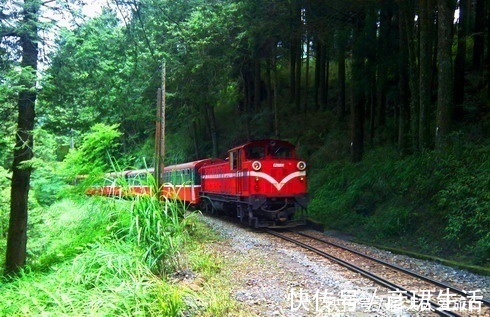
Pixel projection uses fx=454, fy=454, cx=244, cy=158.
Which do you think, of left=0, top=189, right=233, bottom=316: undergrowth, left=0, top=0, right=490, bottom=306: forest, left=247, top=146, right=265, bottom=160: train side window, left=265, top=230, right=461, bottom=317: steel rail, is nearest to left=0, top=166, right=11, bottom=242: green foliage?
left=0, top=0, right=490, bottom=306: forest

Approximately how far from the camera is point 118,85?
9719 mm

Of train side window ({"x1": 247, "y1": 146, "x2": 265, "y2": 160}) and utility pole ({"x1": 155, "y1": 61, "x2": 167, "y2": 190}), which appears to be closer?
utility pole ({"x1": 155, "y1": 61, "x2": 167, "y2": 190})

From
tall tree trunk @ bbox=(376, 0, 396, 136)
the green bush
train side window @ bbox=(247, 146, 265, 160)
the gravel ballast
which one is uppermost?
tall tree trunk @ bbox=(376, 0, 396, 136)

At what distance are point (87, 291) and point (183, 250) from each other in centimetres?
300

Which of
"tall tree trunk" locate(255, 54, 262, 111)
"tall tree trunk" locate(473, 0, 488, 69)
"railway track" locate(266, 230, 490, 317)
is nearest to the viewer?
"railway track" locate(266, 230, 490, 317)

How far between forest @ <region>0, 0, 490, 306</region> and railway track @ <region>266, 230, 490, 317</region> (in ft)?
5.62

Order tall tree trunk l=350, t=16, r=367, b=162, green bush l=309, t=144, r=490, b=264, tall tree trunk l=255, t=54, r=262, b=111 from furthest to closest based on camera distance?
1. tall tree trunk l=255, t=54, r=262, b=111
2. tall tree trunk l=350, t=16, r=367, b=162
3. green bush l=309, t=144, r=490, b=264

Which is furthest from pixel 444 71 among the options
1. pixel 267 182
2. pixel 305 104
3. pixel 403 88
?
pixel 305 104

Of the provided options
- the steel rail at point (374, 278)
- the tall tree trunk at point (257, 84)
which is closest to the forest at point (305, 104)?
the tall tree trunk at point (257, 84)

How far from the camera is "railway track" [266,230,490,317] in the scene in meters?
6.00

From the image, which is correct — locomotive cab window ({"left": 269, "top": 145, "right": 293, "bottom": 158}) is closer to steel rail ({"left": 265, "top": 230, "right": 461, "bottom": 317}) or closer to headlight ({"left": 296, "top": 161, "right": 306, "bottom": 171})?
headlight ({"left": 296, "top": 161, "right": 306, "bottom": 171})

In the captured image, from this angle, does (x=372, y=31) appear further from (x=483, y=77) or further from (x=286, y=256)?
(x=286, y=256)

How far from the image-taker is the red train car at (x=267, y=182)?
13.9 metres

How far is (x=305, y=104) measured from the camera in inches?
1013
